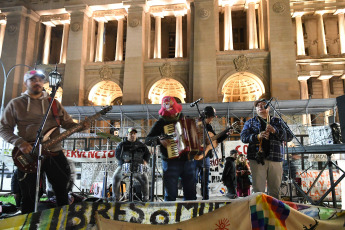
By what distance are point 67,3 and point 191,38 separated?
1325 cm

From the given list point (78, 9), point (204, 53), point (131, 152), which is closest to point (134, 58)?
point (204, 53)

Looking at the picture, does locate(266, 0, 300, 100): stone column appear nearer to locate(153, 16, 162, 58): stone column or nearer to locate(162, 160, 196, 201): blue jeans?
locate(153, 16, 162, 58): stone column

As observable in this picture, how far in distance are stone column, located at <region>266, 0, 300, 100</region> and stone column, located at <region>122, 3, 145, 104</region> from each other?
1132 cm

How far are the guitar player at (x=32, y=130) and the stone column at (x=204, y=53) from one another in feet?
65.8

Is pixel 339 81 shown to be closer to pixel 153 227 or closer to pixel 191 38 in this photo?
pixel 191 38

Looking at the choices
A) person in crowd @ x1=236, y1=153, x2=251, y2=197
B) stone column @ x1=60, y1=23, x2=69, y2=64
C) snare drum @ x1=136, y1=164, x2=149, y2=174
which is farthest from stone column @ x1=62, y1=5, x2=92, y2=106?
snare drum @ x1=136, y1=164, x2=149, y2=174

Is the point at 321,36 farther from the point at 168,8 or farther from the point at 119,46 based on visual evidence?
the point at 119,46

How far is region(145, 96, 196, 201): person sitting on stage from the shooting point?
524cm

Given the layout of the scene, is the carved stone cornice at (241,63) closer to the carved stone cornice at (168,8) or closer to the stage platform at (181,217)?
the carved stone cornice at (168,8)

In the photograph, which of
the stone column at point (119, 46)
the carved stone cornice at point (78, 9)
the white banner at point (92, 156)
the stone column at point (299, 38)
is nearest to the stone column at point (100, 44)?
the stone column at point (119, 46)

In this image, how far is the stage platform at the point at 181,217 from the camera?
9.25 ft

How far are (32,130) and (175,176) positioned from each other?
253 centimetres

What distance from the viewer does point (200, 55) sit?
2508cm

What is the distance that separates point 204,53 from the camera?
2508 centimetres
